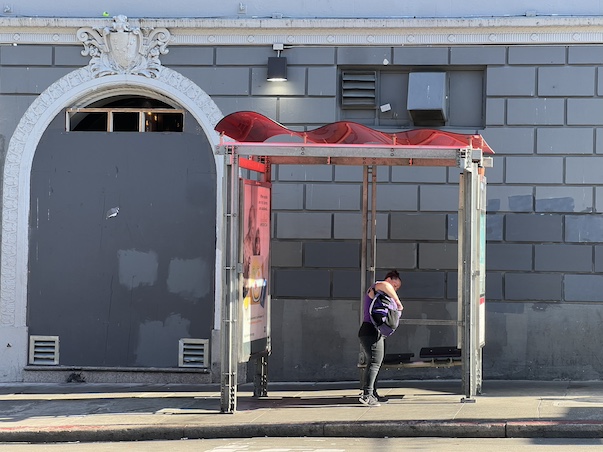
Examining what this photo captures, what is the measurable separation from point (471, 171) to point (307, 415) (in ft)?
11.4

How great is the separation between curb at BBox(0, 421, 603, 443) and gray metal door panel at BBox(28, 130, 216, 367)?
12.4 feet

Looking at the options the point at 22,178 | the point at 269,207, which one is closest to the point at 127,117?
the point at 22,178

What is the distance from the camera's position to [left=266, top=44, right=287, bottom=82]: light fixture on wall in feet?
50.6

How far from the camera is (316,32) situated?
611 inches

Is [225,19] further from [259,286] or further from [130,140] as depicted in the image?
[259,286]

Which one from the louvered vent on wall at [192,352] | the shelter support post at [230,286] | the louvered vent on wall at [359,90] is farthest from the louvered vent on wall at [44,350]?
the louvered vent on wall at [359,90]

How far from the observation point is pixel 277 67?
15.5 m

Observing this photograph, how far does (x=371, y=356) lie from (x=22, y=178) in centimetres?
624

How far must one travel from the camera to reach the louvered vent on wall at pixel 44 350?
52.5 ft

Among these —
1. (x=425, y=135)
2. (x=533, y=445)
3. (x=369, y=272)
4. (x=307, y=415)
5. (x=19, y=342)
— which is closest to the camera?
(x=533, y=445)

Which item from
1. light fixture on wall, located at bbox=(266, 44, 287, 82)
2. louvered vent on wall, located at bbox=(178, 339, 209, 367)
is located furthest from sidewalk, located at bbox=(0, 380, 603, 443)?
light fixture on wall, located at bbox=(266, 44, 287, 82)

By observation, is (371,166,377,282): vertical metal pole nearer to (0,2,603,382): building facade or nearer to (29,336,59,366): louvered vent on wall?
(0,2,603,382): building facade

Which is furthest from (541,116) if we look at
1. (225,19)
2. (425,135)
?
(225,19)

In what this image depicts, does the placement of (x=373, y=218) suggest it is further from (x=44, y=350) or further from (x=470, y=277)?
(x=44, y=350)
